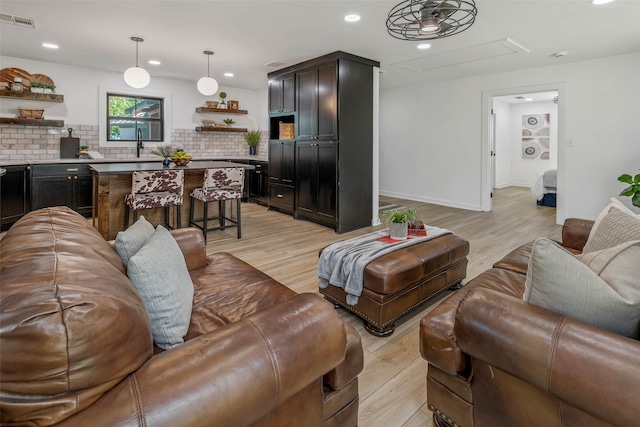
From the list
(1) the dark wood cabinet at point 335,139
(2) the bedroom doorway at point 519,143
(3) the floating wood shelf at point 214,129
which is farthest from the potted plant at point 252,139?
(2) the bedroom doorway at point 519,143

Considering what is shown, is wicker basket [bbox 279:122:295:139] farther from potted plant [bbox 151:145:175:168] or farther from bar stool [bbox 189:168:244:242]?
potted plant [bbox 151:145:175:168]

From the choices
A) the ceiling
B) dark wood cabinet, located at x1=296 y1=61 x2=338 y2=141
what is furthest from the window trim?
dark wood cabinet, located at x1=296 y1=61 x2=338 y2=141

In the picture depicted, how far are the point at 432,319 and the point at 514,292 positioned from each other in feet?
1.89

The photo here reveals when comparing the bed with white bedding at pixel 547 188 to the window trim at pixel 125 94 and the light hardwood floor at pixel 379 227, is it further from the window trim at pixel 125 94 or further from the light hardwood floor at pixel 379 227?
the window trim at pixel 125 94

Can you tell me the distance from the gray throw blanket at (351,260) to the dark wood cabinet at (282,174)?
3.38m

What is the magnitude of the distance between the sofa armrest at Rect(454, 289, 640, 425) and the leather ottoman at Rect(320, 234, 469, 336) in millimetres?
983

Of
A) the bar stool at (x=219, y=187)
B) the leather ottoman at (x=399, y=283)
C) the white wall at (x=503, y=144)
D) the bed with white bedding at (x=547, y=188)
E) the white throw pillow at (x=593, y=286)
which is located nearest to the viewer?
the white throw pillow at (x=593, y=286)

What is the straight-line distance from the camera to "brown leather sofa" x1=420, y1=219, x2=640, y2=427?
905 mm

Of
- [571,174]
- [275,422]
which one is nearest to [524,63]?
[571,174]

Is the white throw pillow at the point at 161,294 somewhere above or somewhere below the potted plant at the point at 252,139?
below

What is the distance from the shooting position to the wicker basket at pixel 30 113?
529cm

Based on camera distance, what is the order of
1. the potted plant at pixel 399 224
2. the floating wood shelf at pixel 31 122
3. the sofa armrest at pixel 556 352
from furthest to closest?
the floating wood shelf at pixel 31 122, the potted plant at pixel 399 224, the sofa armrest at pixel 556 352

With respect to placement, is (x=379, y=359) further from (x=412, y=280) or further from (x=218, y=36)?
(x=218, y=36)

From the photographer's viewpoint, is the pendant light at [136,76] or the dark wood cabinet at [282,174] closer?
the pendant light at [136,76]
